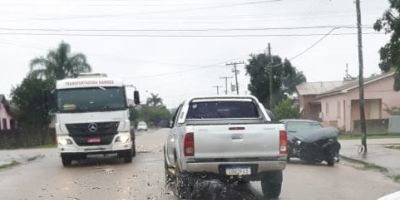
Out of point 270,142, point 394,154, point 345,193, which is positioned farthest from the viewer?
point 394,154

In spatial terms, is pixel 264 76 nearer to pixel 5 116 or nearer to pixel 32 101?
pixel 32 101

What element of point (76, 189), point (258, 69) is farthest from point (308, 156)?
point (258, 69)

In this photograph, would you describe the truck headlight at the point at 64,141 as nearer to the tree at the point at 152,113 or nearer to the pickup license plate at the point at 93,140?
the pickup license plate at the point at 93,140

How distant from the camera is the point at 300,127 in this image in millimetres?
23734

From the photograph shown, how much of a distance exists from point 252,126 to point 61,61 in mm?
67912

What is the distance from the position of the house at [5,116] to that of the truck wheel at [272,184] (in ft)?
205

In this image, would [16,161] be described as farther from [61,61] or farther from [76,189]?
[61,61]

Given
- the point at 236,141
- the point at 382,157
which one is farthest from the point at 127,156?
the point at 236,141

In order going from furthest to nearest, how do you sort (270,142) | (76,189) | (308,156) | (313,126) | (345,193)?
1. (313,126)
2. (308,156)
3. (76,189)
4. (345,193)
5. (270,142)

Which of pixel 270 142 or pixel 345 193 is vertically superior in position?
pixel 270 142

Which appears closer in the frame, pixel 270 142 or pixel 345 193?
pixel 270 142

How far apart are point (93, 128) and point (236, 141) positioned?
11352 mm

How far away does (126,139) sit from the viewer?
75.8 ft

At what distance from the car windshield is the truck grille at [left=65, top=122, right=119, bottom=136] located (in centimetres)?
603
